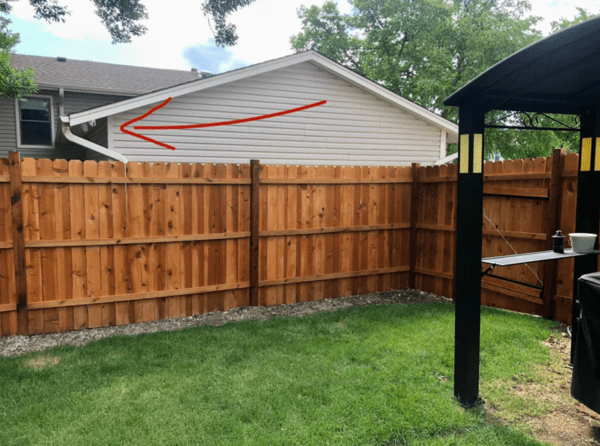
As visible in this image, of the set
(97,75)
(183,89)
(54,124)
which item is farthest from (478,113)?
(97,75)

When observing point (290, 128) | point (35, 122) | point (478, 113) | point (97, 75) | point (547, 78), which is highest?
point (97, 75)

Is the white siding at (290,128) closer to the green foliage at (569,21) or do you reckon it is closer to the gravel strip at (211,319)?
the gravel strip at (211,319)

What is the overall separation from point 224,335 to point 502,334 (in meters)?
3.23

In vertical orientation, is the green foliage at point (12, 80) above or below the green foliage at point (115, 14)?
below

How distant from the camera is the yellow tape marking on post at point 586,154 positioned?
4527mm

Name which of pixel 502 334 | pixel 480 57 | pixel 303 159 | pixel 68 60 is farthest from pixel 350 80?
pixel 480 57

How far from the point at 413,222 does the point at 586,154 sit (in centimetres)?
357

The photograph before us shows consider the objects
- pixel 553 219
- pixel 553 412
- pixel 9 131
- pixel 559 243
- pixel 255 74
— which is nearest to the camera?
pixel 553 412

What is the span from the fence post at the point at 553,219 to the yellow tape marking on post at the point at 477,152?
9.02 feet

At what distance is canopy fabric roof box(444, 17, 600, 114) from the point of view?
310cm

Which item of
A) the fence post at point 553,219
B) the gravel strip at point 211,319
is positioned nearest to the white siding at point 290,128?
the gravel strip at point 211,319

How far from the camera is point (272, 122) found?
10969 mm

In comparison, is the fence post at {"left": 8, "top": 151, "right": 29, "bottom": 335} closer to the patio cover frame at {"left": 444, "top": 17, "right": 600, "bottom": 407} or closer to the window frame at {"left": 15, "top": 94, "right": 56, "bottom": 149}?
the patio cover frame at {"left": 444, "top": 17, "right": 600, "bottom": 407}

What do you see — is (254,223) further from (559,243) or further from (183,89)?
(183,89)
